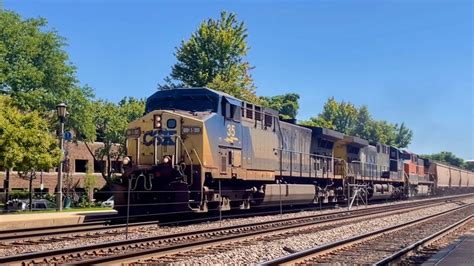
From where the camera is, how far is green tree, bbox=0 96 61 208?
29.7 metres

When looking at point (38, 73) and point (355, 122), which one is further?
point (355, 122)

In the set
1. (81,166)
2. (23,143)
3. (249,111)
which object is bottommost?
(81,166)

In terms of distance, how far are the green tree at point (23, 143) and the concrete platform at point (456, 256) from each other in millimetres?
24545

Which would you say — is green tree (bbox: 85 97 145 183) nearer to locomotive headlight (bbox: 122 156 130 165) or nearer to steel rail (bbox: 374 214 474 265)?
locomotive headlight (bbox: 122 156 130 165)

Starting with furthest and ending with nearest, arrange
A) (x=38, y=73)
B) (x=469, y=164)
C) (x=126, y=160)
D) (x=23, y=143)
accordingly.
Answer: (x=469, y=164)
(x=38, y=73)
(x=23, y=143)
(x=126, y=160)

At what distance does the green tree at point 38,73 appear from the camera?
39.1 meters

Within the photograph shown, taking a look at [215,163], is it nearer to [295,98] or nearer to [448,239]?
[448,239]

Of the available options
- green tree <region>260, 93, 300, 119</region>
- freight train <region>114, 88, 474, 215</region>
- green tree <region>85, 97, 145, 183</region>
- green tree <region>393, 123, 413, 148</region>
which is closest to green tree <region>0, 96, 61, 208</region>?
freight train <region>114, 88, 474, 215</region>

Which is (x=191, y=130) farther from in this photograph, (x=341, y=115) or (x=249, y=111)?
(x=341, y=115)

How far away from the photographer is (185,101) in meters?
19.2

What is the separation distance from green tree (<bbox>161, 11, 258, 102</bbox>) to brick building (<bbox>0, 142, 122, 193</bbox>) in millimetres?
11027

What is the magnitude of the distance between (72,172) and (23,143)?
23.5 meters

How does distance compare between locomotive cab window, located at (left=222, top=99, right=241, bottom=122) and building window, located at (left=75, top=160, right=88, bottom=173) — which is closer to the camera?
locomotive cab window, located at (left=222, top=99, right=241, bottom=122)

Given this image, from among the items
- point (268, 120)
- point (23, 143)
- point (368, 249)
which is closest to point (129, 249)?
point (368, 249)
